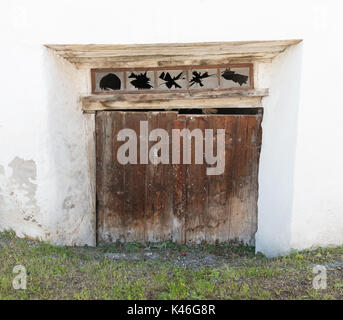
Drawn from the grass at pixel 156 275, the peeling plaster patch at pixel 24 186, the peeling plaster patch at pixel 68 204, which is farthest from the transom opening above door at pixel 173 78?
the grass at pixel 156 275

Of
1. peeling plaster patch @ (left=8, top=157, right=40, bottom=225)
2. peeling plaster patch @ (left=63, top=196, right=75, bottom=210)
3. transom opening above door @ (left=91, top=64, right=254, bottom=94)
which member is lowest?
peeling plaster patch @ (left=63, top=196, right=75, bottom=210)

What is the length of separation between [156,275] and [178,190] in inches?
48.1

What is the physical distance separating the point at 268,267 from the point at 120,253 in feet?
5.56

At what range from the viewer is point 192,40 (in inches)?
125

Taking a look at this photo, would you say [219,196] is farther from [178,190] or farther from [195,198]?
[178,190]

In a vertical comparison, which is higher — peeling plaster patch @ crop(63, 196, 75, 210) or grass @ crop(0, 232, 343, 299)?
peeling plaster patch @ crop(63, 196, 75, 210)

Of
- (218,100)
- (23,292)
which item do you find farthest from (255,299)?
(218,100)

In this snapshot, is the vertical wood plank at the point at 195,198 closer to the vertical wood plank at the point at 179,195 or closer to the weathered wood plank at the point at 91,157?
the vertical wood plank at the point at 179,195

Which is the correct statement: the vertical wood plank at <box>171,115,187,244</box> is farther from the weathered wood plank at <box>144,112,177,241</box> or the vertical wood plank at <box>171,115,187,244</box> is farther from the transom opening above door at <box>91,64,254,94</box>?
the transom opening above door at <box>91,64,254,94</box>

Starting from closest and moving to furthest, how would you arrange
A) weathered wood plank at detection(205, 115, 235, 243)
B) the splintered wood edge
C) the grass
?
the grass, the splintered wood edge, weathered wood plank at detection(205, 115, 235, 243)

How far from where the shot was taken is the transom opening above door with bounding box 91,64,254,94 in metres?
3.73

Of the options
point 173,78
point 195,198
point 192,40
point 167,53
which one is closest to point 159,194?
point 195,198

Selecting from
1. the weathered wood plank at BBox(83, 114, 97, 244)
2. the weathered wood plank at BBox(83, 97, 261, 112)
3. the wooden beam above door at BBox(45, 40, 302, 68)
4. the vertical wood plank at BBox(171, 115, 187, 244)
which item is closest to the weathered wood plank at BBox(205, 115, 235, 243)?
the weathered wood plank at BBox(83, 97, 261, 112)

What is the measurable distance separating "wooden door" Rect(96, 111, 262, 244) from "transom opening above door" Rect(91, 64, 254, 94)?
301 millimetres
